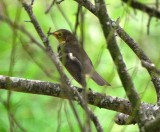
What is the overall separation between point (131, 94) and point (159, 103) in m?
0.98

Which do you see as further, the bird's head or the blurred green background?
the bird's head

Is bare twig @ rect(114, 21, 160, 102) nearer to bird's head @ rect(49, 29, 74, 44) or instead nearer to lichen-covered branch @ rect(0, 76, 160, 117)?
lichen-covered branch @ rect(0, 76, 160, 117)

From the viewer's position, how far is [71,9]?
6059 millimetres

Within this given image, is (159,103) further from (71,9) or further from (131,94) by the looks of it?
(71,9)

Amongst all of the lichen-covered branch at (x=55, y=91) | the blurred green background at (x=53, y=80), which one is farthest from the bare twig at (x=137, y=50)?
the lichen-covered branch at (x=55, y=91)

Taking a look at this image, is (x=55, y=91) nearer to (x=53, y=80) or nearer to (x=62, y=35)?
(x=53, y=80)

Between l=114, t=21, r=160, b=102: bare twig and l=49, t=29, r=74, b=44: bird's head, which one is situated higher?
l=114, t=21, r=160, b=102: bare twig

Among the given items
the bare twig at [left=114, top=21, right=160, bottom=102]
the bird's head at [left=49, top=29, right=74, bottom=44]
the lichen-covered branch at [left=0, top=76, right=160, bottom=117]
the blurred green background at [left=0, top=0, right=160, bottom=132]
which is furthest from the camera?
the bird's head at [left=49, top=29, right=74, bottom=44]

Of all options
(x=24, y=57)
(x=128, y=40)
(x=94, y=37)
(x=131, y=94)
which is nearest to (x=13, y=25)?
(x=131, y=94)

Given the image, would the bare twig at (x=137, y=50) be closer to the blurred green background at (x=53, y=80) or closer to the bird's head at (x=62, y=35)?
the blurred green background at (x=53, y=80)

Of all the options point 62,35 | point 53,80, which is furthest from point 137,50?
point 62,35

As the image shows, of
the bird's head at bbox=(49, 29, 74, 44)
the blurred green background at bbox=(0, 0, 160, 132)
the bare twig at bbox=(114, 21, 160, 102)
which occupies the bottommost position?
the blurred green background at bbox=(0, 0, 160, 132)

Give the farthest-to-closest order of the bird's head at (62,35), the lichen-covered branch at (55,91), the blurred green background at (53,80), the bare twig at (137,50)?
the bird's head at (62,35), the blurred green background at (53,80), the bare twig at (137,50), the lichen-covered branch at (55,91)

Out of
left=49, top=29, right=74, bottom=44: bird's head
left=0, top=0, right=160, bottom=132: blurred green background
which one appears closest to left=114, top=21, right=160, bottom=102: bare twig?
left=0, top=0, right=160, bottom=132: blurred green background
